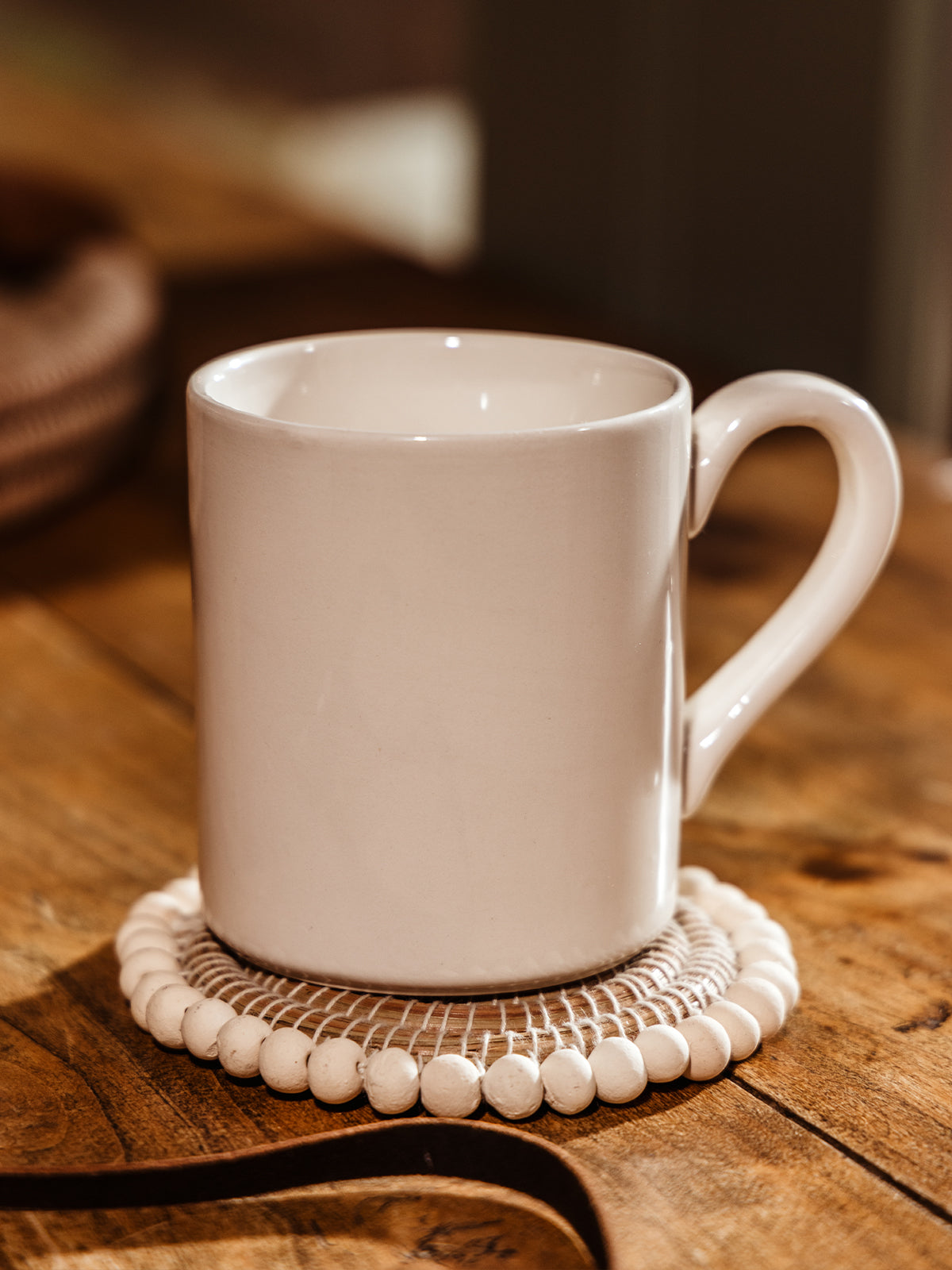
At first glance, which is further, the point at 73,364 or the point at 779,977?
the point at 73,364

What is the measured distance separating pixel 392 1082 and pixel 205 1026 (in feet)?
0.18

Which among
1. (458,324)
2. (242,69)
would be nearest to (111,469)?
(458,324)

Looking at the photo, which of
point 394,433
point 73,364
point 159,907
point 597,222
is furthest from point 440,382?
point 597,222

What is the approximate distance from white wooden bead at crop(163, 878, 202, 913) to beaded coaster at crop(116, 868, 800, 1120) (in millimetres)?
22

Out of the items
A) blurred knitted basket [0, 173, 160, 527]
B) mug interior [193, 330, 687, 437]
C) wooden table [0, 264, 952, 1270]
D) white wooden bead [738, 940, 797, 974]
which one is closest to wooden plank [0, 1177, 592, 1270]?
wooden table [0, 264, 952, 1270]

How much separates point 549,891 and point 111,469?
2.06ft

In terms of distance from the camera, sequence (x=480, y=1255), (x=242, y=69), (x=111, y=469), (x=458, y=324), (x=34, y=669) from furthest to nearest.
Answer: (x=242, y=69) → (x=458, y=324) → (x=111, y=469) → (x=34, y=669) → (x=480, y=1255)

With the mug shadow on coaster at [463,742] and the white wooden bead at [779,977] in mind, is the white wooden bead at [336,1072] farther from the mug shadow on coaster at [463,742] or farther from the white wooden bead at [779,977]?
the white wooden bead at [779,977]

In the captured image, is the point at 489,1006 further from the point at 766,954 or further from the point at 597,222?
the point at 597,222

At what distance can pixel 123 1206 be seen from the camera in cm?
33

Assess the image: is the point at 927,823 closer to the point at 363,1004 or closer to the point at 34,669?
the point at 363,1004

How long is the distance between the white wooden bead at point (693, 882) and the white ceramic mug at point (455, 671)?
6 cm

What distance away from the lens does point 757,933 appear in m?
0.41

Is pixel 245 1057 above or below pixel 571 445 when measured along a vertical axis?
below
